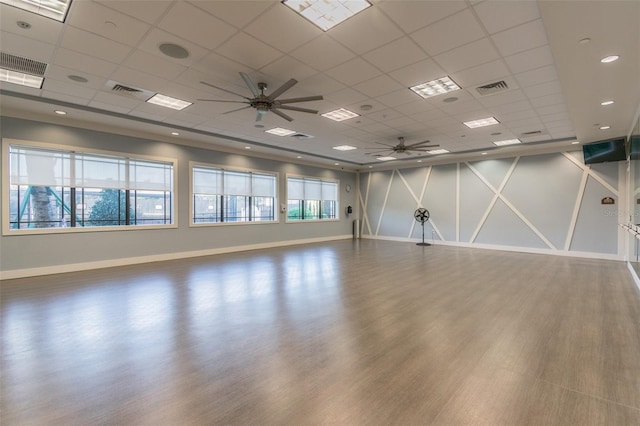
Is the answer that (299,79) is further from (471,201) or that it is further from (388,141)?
(471,201)

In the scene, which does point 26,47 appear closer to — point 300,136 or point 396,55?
point 396,55

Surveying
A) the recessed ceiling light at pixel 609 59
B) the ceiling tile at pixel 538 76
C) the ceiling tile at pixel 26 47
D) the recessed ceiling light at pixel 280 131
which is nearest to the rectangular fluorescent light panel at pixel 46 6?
the ceiling tile at pixel 26 47

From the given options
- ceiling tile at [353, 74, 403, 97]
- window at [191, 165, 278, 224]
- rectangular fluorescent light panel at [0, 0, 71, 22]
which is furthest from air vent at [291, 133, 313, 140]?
rectangular fluorescent light panel at [0, 0, 71, 22]

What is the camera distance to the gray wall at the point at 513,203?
7840mm

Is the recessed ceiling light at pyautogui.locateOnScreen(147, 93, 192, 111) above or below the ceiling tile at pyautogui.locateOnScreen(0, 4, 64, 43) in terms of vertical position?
above

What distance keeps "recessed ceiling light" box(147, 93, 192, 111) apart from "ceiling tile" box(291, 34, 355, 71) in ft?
9.04

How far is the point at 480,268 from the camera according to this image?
21.3 ft

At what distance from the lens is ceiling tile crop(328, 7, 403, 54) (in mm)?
2965

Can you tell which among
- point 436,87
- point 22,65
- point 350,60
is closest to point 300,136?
point 436,87

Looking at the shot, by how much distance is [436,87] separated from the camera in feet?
15.2

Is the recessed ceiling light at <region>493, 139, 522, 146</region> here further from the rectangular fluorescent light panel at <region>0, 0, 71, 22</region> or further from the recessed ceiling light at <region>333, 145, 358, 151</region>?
the rectangular fluorescent light panel at <region>0, 0, 71, 22</region>

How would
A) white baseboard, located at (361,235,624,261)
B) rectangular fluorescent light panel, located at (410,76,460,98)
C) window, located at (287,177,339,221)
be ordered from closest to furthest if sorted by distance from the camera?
1. rectangular fluorescent light panel, located at (410,76,460,98)
2. white baseboard, located at (361,235,624,261)
3. window, located at (287,177,339,221)

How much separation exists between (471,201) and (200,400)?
10.1 metres

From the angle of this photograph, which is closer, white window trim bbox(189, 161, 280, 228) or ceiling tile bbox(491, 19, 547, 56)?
ceiling tile bbox(491, 19, 547, 56)
